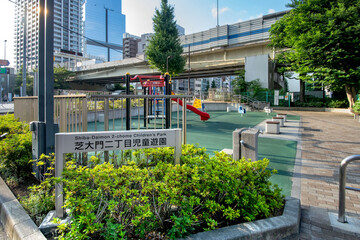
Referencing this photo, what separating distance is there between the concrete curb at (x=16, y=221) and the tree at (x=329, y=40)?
83.3 feet

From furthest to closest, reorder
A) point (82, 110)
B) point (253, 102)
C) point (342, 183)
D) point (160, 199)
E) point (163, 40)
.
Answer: point (253, 102), point (163, 40), point (82, 110), point (342, 183), point (160, 199)

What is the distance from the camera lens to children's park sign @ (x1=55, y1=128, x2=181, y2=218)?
2348mm

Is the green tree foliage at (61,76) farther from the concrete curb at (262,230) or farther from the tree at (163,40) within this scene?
the concrete curb at (262,230)

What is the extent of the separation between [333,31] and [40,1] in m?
24.9

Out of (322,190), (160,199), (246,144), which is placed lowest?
(322,190)

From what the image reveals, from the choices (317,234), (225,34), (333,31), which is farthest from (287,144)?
(225,34)

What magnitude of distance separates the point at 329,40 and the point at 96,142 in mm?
25292

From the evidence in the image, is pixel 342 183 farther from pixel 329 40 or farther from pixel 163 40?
pixel 163 40

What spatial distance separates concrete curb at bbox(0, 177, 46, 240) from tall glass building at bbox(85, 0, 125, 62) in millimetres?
115485

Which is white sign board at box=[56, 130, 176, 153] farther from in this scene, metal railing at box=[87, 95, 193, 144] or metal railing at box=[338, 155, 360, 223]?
metal railing at box=[338, 155, 360, 223]

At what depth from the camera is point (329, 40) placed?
2097 cm

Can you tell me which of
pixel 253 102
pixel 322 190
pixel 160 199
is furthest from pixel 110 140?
pixel 253 102

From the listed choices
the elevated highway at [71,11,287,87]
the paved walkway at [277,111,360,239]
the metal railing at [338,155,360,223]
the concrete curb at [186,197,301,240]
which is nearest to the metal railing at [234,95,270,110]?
Result: the elevated highway at [71,11,287,87]

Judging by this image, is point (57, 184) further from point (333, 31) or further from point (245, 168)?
point (333, 31)
